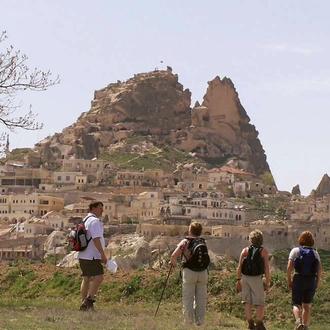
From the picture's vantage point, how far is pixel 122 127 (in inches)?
4958

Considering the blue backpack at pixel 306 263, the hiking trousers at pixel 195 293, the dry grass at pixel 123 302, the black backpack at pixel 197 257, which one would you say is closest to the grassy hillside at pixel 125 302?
the dry grass at pixel 123 302

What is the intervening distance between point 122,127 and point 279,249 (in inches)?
2013

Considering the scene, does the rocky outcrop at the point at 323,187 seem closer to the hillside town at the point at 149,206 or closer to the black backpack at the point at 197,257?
the hillside town at the point at 149,206

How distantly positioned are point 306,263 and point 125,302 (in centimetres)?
464

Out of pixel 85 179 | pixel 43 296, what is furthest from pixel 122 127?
pixel 43 296

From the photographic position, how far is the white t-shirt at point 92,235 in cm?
1412

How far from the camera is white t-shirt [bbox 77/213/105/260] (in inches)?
556

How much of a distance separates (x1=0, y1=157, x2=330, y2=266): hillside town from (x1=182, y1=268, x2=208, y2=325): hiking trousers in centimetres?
5211

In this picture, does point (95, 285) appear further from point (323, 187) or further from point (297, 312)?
point (323, 187)

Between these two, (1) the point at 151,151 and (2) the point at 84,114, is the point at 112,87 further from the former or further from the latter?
(1) the point at 151,151

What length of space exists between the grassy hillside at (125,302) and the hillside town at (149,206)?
47.0 metres

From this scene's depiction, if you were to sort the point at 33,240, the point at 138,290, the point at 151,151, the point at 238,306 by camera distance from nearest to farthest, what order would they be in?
the point at 238,306
the point at 138,290
the point at 33,240
the point at 151,151

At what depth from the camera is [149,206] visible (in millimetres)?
89750

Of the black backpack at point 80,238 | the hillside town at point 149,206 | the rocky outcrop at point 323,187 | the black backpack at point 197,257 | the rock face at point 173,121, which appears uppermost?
the rock face at point 173,121
